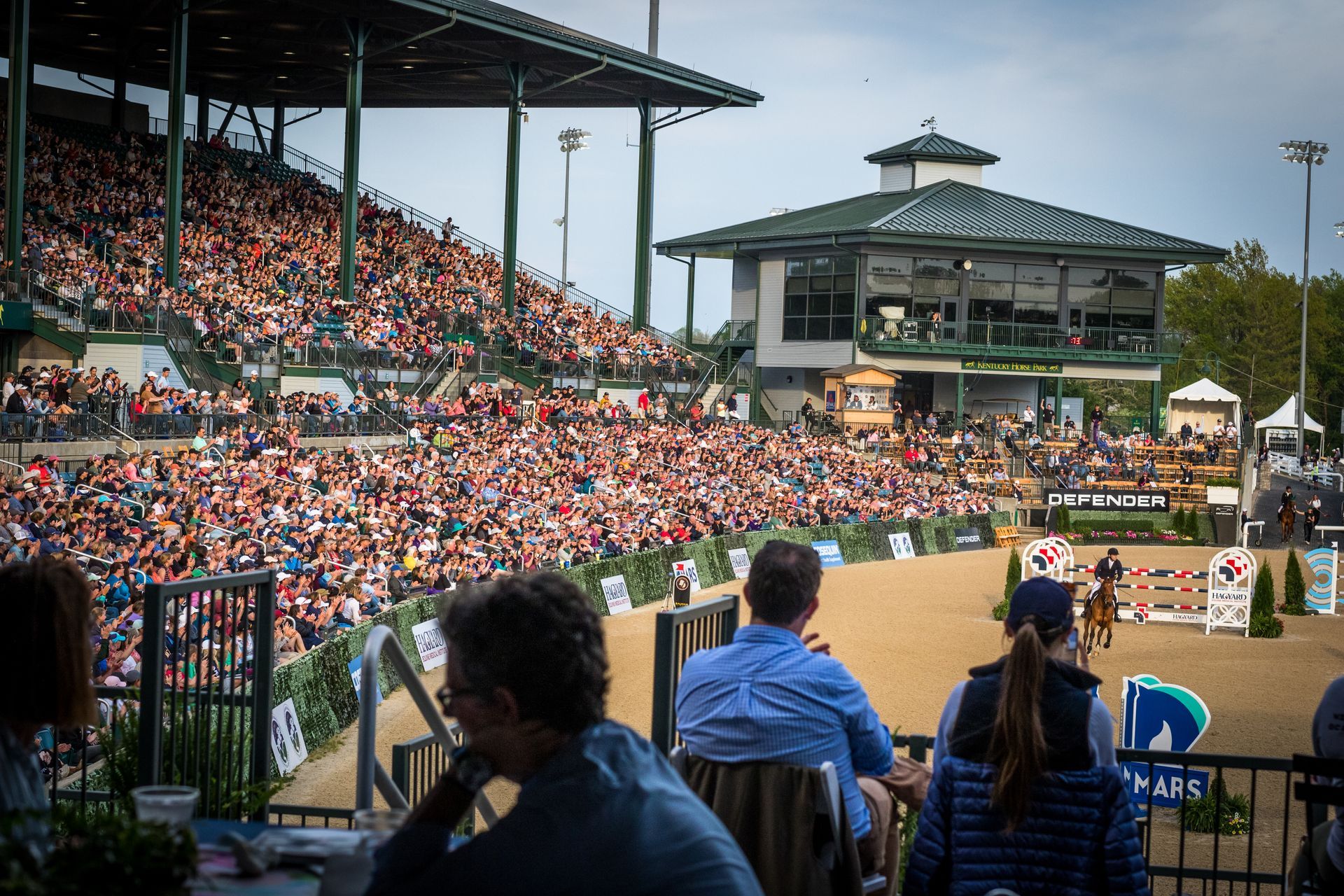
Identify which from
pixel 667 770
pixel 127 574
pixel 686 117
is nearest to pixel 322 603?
pixel 127 574

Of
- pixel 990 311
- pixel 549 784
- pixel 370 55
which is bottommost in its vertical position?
pixel 549 784

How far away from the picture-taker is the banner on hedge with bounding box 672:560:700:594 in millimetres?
28469

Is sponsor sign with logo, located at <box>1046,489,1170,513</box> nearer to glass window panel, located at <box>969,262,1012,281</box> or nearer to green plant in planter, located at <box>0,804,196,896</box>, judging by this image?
glass window panel, located at <box>969,262,1012,281</box>

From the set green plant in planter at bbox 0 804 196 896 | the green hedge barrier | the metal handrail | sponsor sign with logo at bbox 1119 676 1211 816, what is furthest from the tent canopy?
green plant in planter at bbox 0 804 196 896

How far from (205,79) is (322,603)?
3503 centimetres

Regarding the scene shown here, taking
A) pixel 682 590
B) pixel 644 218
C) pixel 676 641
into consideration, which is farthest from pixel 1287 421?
pixel 676 641

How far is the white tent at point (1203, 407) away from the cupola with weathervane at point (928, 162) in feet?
42.7

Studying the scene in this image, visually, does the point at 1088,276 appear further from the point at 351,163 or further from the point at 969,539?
the point at 351,163

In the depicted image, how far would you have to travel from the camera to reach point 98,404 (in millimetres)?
22250

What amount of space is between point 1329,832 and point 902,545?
3230cm

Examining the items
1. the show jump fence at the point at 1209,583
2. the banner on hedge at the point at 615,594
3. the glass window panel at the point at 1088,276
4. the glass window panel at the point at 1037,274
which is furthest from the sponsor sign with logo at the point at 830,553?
the glass window panel at the point at 1088,276

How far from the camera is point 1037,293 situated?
52875 mm

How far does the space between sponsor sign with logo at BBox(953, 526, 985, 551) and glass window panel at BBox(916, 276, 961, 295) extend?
14573mm

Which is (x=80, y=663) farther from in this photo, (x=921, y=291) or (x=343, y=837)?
(x=921, y=291)
